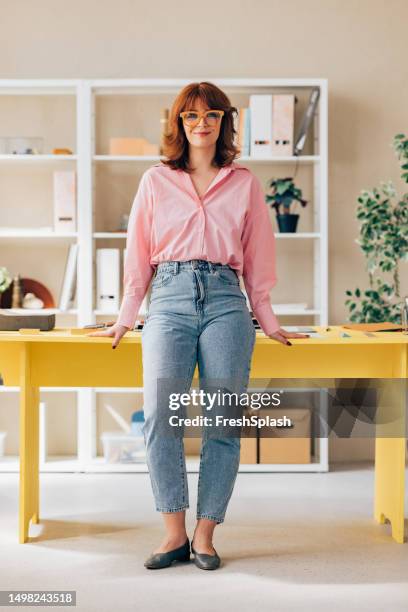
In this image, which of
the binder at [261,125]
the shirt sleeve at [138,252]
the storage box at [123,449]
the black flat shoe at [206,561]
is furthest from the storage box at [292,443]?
the shirt sleeve at [138,252]

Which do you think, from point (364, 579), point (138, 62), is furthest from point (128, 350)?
point (138, 62)

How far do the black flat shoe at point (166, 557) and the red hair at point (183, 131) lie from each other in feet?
3.80

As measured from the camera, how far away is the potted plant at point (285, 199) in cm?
370

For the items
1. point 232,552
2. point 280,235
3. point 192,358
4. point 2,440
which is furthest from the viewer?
point 2,440

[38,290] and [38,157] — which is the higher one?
[38,157]

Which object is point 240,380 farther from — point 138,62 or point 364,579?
point 138,62

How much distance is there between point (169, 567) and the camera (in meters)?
2.34

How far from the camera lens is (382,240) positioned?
3.64m

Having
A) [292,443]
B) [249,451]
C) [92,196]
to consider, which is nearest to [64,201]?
[92,196]

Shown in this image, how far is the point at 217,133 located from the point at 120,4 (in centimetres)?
196

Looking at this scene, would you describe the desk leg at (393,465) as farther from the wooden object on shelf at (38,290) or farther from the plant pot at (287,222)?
the wooden object on shelf at (38,290)

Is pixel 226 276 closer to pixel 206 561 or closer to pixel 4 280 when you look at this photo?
pixel 206 561

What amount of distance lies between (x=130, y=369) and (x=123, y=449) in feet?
3.66

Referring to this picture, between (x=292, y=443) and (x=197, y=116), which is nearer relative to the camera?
(x=197, y=116)
